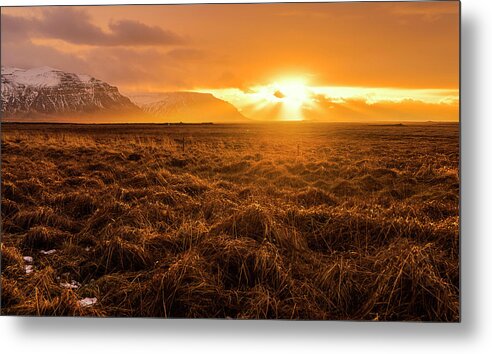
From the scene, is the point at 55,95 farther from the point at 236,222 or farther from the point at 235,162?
the point at 236,222

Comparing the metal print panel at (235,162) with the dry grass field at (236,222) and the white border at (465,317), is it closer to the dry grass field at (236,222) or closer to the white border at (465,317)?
the dry grass field at (236,222)

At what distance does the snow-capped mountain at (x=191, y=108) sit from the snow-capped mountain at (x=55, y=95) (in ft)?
0.52

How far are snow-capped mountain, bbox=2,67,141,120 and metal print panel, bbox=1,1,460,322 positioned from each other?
0.04ft

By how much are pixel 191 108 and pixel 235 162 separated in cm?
49

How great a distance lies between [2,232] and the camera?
4230 mm

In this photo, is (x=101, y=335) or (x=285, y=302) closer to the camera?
(x=285, y=302)

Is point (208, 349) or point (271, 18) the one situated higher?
point (271, 18)

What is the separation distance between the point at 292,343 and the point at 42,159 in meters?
2.23

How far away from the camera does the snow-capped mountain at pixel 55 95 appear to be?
165 inches

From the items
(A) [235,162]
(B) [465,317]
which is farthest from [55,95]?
(B) [465,317]

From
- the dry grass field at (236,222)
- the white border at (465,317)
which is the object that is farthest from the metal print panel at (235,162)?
the white border at (465,317)

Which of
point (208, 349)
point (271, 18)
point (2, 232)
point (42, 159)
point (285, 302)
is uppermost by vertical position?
point (271, 18)

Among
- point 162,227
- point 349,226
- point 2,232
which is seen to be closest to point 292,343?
point 349,226

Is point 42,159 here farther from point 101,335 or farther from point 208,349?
point 208,349
